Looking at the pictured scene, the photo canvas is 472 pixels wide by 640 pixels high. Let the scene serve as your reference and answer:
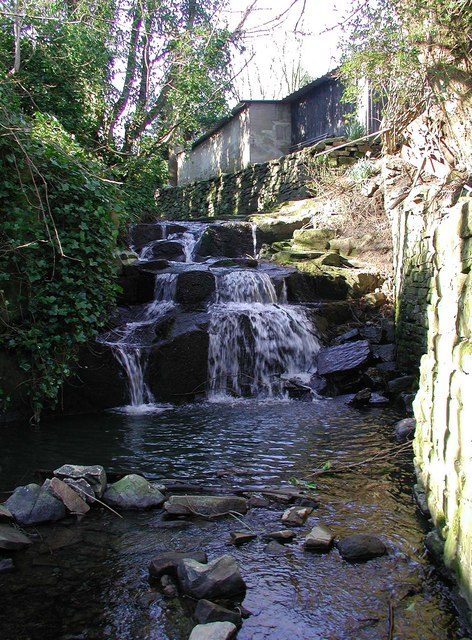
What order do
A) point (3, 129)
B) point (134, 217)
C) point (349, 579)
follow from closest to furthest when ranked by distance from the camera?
point (349, 579) < point (3, 129) < point (134, 217)

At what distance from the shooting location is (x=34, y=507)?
13.0ft

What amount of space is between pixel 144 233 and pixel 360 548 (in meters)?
12.4

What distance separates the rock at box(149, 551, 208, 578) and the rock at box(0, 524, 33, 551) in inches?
35.6

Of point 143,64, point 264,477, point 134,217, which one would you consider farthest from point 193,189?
point 264,477

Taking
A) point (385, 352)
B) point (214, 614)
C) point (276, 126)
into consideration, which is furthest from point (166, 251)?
point (214, 614)

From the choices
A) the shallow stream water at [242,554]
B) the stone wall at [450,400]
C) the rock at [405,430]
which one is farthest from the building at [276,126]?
the stone wall at [450,400]

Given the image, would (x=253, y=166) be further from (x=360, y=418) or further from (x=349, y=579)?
(x=349, y=579)

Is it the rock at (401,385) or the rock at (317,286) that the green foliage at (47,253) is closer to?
the rock at (401,385)

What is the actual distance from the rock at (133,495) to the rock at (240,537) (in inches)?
33.5

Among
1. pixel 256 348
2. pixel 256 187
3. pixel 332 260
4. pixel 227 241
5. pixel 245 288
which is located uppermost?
pixel 256 187

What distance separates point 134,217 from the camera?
14.6m

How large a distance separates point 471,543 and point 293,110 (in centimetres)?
2036

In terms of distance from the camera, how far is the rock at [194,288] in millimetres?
10258

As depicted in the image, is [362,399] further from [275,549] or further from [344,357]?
[275,549]
